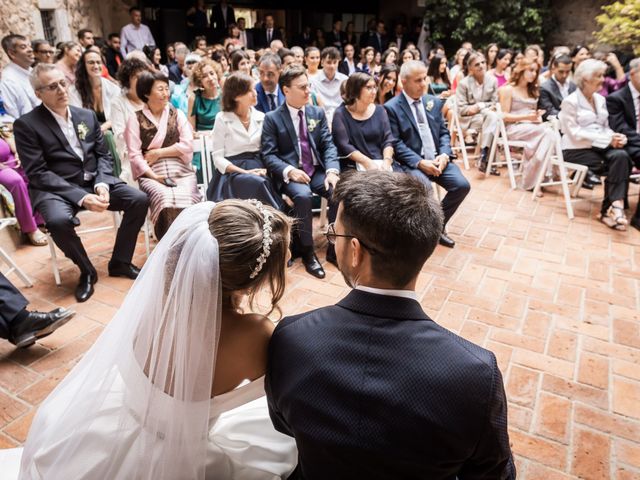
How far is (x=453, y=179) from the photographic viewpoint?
4016mm

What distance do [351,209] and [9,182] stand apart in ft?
11.4

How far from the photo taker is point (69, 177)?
3355 millimetres

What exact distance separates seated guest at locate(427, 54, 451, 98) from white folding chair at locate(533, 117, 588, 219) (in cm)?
234

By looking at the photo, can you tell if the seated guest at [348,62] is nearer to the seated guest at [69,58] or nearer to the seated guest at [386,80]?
the seated guest at [386,80]

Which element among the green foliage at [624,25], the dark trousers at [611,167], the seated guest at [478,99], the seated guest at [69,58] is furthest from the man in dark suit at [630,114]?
the seated guest at [69,58]

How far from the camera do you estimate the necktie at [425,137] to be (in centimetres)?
427

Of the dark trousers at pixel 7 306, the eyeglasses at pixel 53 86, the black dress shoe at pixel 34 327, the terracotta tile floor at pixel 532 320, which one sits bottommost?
the terracotta tile floor at pixel 532 320

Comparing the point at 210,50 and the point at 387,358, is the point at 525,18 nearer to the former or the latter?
the point at 210,50

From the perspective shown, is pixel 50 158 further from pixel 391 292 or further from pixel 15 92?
pixel 391 292

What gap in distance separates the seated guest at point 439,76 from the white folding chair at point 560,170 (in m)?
2.34

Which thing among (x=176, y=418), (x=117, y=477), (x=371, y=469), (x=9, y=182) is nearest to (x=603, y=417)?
(x=371, y=469)

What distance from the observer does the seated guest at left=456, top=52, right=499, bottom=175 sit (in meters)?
6.12

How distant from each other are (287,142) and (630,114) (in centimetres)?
347

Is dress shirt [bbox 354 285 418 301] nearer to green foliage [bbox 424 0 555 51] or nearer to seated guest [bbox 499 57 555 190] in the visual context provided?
seated guest [bbox 499 57 555 190]
